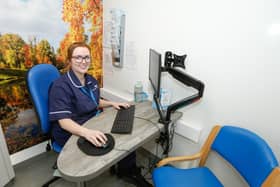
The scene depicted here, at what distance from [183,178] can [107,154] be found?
56 centimetres

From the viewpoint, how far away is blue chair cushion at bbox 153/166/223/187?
3.74 feet

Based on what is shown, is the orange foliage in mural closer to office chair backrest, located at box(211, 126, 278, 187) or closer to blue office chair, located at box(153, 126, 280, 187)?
blue office chair, located at box(153, 126, 280, 187)

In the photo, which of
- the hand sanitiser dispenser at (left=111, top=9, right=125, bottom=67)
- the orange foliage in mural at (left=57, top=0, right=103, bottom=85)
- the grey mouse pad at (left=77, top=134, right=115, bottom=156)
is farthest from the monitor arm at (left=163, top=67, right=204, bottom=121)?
the orange foliage in mural at (left=57, top=0, right=103, bottom=85)

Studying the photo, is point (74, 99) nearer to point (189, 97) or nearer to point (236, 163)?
point (189, 97)

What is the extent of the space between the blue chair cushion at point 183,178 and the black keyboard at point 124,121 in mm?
358

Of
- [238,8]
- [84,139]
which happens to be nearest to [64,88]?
[84,139]

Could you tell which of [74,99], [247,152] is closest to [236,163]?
[247,152]

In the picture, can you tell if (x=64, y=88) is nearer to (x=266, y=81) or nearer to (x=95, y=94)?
(x=95, y=94)

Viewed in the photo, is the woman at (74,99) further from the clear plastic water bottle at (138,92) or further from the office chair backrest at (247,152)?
the office chair backrest at (247,152)

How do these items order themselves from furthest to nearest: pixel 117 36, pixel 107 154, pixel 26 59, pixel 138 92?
1. pixel 117 36
2. pixel 138 92
3. pixel 26 59
4. pixel 107 154

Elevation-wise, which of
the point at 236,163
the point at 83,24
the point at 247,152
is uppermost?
the point at 83,24

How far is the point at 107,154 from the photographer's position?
98 centimetres

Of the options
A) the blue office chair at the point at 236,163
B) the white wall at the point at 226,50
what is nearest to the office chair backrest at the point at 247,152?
the blue office chair at the point at 236,163

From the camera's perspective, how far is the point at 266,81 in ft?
3.69
